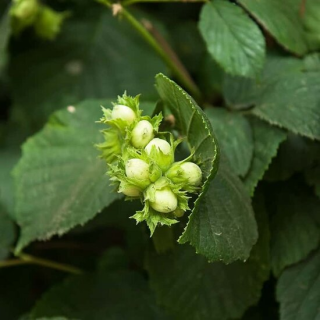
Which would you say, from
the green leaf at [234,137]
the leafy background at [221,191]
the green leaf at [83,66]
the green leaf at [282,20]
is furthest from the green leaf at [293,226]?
the green leaf at [83,66]

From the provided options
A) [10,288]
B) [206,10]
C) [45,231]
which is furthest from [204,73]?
[10,288]

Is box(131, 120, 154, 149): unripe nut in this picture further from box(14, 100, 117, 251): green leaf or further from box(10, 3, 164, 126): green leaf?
box(10, 3, 164, 126): green leaf

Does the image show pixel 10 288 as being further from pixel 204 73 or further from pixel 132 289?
pixel 204 73

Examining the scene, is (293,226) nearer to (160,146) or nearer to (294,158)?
(294,158)

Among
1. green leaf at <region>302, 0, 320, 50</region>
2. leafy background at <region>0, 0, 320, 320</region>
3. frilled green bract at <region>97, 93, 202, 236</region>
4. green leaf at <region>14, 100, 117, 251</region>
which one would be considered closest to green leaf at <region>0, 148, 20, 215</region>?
leafy background at <region>0, 0, 320, 320</region>

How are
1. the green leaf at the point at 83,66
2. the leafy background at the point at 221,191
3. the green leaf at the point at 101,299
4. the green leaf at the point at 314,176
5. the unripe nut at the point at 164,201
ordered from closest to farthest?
1. the unripe nut at the point at 164,201
2. the leafy background at the point at 221,191
3. the green leaf at the point at 314,176
4. the green leaf at the point at 101,299
5. the green leaf at the point at 83,66

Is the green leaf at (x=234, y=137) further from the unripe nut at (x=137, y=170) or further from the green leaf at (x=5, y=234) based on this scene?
the green leaf at (x=5, y=234)
